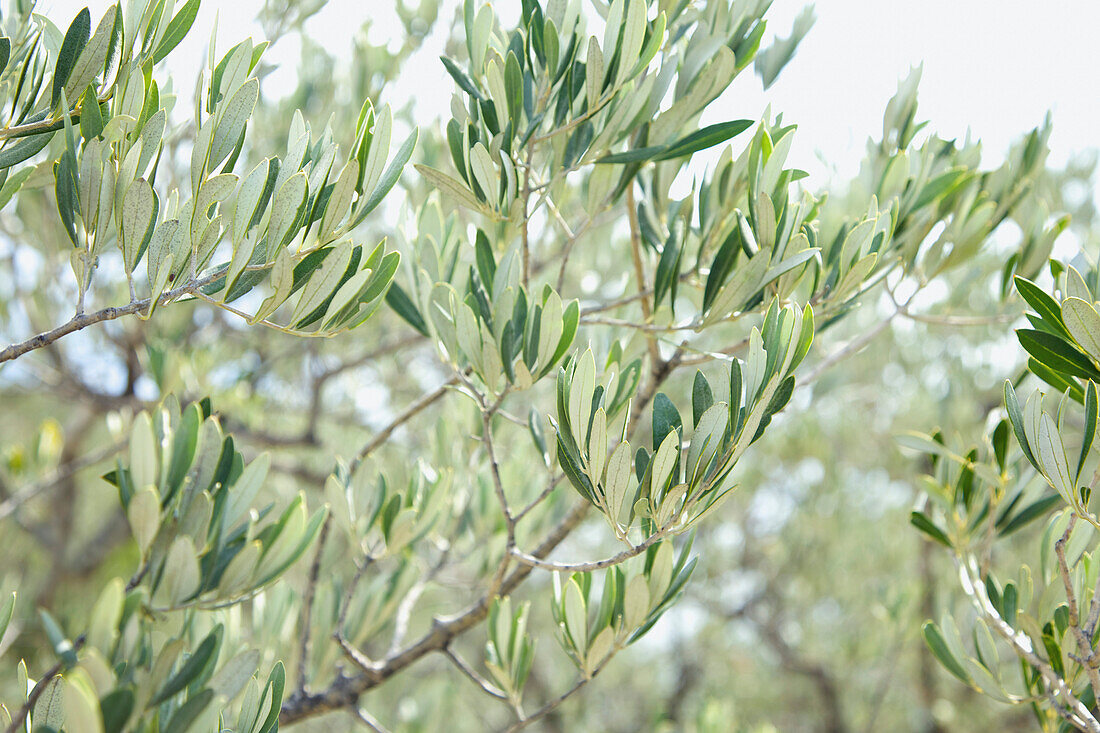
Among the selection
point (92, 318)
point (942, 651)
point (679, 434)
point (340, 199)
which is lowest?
point (942, 651)

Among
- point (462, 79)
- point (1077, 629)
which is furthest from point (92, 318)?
point (1077, 629)

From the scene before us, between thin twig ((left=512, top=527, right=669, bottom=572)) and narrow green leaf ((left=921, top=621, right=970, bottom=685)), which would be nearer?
thin twig ((left=512, top=527, right=669, bottom=572))

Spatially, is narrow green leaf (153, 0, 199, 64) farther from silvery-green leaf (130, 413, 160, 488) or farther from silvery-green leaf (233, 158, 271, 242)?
silvery-green leaf (130, 413, 160, 488)

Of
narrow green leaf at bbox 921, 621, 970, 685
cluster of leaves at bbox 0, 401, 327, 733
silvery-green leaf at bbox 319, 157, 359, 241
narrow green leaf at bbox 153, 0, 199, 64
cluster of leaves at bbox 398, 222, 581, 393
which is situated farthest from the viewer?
narrow green leaf at bbox 921, 621, 970, 685

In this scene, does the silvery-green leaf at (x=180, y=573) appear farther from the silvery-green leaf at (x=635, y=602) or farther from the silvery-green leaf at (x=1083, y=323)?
the silvery-green leaf at (x=1083, y=323)

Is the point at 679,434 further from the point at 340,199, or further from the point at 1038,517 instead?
the point at 1038,517

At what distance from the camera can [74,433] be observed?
4047 millimetres

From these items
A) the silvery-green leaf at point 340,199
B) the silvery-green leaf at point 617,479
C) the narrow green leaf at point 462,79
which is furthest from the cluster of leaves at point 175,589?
the narrow green leaf at point 462,79

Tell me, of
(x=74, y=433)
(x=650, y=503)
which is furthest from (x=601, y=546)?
(x=650, y=503)

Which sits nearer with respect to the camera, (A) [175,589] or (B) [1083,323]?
(A) [175,589]

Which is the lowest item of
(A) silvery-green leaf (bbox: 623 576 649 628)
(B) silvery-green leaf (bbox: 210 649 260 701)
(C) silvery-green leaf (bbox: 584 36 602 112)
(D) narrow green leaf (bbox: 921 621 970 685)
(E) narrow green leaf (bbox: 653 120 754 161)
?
(D) narrow green leaf (bbox: 921 621 970 685)

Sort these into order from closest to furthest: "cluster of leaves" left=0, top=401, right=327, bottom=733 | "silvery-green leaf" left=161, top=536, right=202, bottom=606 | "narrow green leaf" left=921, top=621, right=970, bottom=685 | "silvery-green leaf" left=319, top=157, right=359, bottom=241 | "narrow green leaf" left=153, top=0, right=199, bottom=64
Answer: "cluster of leaves" left=0, top=401, right=327, bottom=733, "silvery-green leaf" left=161, top=536, right=202, bottom=606, "silvery-green leaf" left=319, top=157, right=359, bottom=241, "narrow green leaf" left=153, top=0, right=199, bottom=64, "narrow green leaf" left=921, top=621, right=970, bottom=685

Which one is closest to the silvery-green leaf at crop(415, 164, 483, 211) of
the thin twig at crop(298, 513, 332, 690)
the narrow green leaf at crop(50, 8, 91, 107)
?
the narrow green leaf at crop(50, 8, 91, 107)

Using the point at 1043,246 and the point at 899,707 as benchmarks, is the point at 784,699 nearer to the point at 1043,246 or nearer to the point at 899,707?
the point at 899,707
